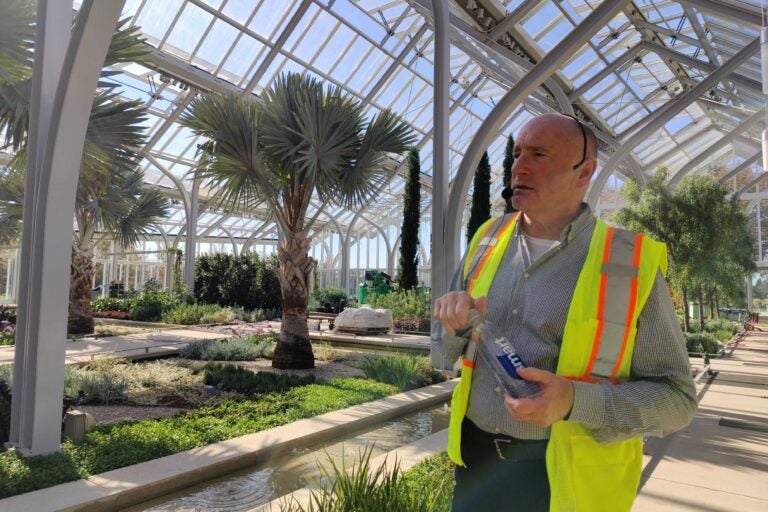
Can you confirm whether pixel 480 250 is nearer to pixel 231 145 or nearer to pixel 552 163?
pixel 552 163

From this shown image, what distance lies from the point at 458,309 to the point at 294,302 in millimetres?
6543

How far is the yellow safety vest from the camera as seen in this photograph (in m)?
0.98

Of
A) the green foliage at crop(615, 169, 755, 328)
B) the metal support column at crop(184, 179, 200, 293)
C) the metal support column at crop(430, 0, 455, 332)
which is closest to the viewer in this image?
the metal support column at crop(430, 0, 455, 332)

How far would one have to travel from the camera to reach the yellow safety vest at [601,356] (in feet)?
3.23

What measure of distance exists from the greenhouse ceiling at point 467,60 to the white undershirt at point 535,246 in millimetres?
8980

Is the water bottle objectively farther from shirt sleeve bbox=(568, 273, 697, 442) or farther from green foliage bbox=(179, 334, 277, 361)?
green foliage bbox=(179, 334, 277, 361)

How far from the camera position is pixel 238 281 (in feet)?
54.8

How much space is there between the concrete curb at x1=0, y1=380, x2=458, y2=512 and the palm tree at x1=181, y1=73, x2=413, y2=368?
266cm

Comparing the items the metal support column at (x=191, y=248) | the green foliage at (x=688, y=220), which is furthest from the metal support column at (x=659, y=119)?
the metal support column at (x=191, y=248)

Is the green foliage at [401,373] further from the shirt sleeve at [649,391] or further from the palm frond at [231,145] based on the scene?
the shirt sleeve at [649,391]

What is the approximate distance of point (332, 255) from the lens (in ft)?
112

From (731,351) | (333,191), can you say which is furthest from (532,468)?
(731,351)

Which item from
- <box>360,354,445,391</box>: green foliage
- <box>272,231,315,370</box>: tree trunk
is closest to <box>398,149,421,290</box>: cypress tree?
<box>272,231,315,370</box>: tree trunk

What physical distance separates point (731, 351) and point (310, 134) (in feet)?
35.1
